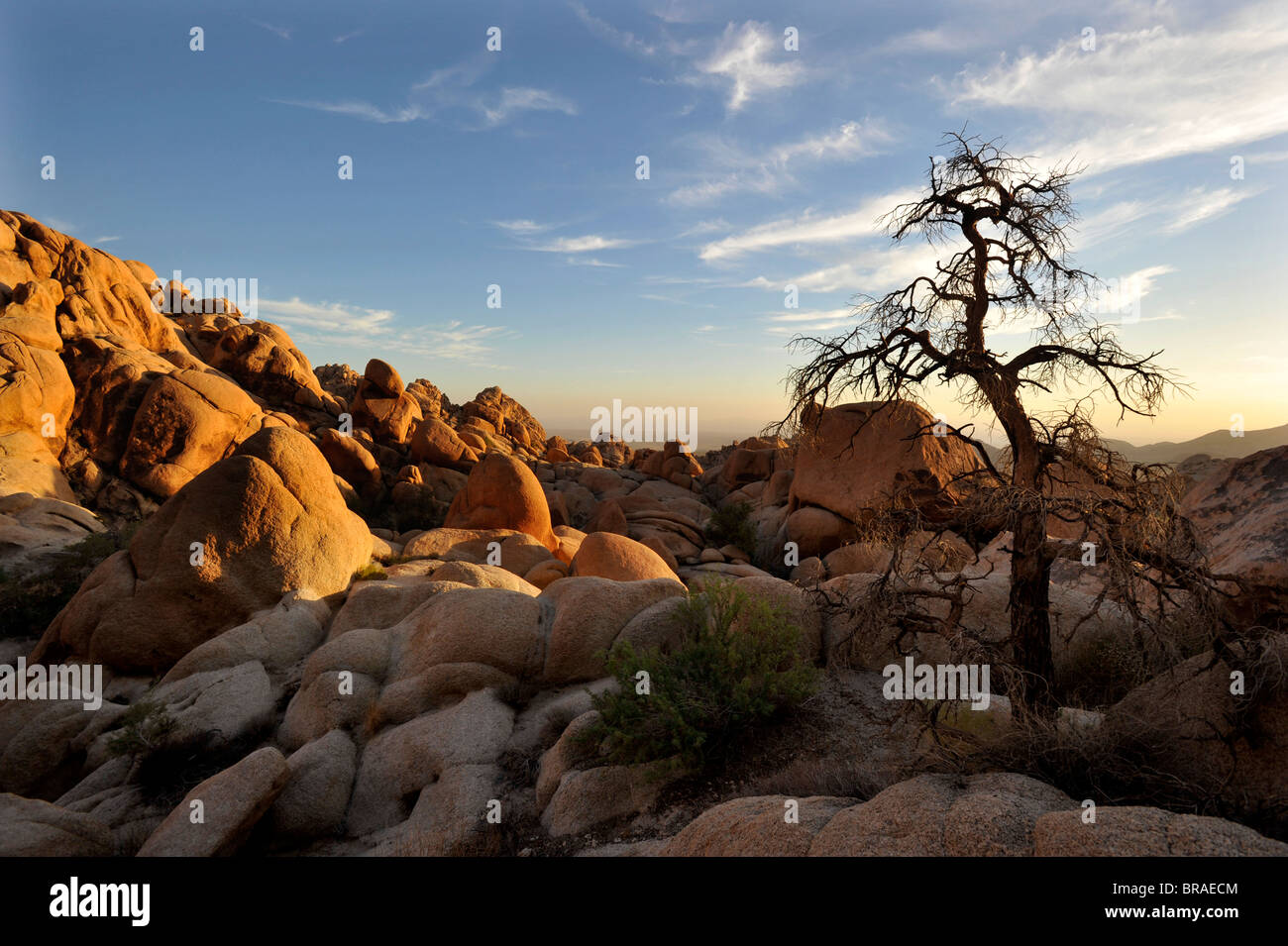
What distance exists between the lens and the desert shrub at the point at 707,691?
7.12 meters

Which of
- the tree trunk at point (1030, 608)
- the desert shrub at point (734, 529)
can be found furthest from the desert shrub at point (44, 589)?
the desert shrub at point (734, 529)

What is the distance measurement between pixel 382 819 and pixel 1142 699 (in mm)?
8399

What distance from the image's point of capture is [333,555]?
14.6 m

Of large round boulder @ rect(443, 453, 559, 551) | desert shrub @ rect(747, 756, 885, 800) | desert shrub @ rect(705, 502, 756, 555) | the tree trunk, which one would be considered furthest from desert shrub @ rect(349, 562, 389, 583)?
desert shrub @ rect(705, 502, 756, 555)

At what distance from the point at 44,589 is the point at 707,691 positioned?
18.1m

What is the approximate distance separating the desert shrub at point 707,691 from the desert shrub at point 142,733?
6.59 meters

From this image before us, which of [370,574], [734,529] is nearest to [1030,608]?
[370,574]

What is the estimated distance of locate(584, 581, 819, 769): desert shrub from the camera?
7121 millimetres

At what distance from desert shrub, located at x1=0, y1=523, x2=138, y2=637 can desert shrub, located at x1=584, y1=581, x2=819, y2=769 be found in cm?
1507

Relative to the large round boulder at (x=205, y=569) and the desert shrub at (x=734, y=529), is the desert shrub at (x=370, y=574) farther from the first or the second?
the desert shrub at (x=734, y=529)

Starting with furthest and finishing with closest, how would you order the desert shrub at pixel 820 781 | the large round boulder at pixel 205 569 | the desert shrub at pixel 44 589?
the desert shrub at pixel 44 589 < the large round boulder at pixel 205 569 < the desert shrub at pixel 820 781

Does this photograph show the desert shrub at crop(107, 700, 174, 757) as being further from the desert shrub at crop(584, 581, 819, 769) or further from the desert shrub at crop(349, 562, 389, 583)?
the desert shrub at crop(584, 581, 819, 769)

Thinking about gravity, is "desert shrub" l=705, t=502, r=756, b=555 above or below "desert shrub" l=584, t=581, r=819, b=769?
above
